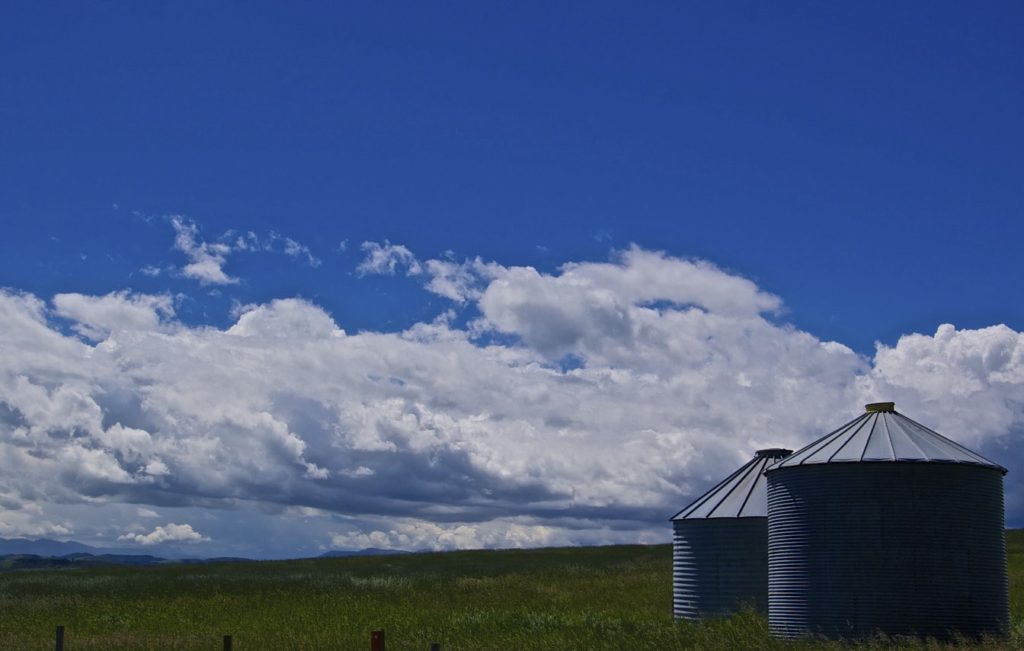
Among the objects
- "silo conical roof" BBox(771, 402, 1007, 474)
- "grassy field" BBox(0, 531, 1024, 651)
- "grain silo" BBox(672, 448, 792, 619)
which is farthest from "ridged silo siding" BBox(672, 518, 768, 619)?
"silo conical roof" BBox(771, 402, 1007, 474)

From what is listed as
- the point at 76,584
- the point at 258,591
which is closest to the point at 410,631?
the point at 258,591

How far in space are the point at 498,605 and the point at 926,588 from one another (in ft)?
78.0

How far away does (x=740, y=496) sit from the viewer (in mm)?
32500

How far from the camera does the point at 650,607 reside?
1638 inches

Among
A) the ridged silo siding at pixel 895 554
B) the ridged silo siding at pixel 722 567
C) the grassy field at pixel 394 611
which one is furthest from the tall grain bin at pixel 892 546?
the ridged silo siding at pixel 722 567

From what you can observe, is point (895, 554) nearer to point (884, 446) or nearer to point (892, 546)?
point (892, 546)

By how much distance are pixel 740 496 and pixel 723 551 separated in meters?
1.89

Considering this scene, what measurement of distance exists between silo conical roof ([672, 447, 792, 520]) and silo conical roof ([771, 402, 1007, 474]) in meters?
2.81

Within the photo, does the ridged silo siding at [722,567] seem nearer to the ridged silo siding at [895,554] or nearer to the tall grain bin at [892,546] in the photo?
the tall grain bin at [892,546]

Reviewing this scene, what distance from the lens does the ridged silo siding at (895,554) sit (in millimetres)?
25438

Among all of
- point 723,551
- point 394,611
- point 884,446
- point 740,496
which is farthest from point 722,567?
point 394,611

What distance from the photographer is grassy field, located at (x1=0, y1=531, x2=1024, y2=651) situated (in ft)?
92.6

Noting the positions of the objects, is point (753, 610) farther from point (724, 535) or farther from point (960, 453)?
point (960, 453)

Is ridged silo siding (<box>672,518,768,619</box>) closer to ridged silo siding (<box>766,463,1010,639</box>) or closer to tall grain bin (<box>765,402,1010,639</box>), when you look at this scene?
tall grain bin (<box>765,402,1010,639</box>)
